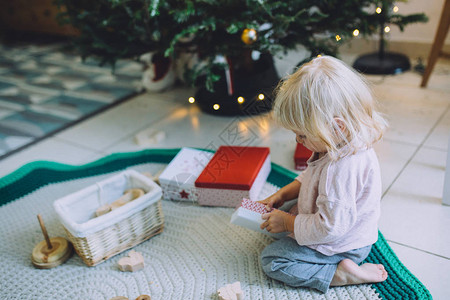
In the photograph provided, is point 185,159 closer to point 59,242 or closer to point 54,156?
point 59,242

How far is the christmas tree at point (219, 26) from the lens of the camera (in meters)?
1.24

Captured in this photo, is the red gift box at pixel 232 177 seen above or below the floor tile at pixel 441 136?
above

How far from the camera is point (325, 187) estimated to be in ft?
2.43

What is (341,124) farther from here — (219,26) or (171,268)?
(219,26)

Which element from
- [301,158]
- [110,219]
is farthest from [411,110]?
[110,219]

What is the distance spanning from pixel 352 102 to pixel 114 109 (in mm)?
1285

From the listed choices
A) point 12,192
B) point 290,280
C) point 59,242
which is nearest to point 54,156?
point 12,192

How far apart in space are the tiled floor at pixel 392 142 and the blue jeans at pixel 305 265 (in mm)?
184

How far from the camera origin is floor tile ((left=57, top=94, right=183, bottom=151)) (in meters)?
1.53

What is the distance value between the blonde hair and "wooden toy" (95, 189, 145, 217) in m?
0.46

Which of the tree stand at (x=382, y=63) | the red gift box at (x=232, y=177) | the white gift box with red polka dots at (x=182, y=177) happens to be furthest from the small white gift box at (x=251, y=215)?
the tree stand at (x=382, y=63)

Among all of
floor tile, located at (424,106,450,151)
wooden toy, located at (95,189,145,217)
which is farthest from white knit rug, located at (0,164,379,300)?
floor tile, located at (424,106,450,151)

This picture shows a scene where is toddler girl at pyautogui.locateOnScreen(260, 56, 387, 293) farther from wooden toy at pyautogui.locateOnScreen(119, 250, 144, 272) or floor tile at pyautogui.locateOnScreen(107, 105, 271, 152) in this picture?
floor tile at pyautogui.locateOnScreen(107, 105, 271, 152)

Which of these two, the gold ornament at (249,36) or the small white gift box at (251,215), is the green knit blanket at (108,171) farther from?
the gold ornament at (249,36)
